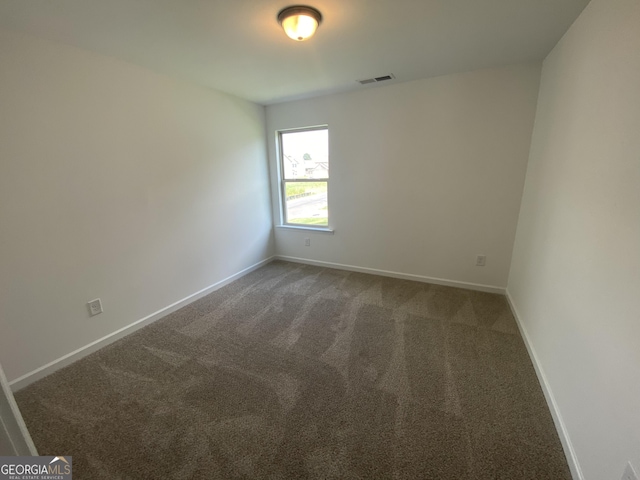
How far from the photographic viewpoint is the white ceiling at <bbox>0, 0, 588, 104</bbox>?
152 centimetres

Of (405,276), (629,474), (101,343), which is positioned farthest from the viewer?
(405,276)

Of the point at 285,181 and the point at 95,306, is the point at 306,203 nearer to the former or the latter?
the point at 285,181

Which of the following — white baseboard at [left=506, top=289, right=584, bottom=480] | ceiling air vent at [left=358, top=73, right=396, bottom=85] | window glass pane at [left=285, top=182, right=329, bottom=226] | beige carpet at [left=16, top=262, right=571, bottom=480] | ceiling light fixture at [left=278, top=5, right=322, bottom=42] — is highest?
ceiling air vent at [left=358, top=73, right=396, bottom=85]

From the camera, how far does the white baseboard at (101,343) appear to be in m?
1.82

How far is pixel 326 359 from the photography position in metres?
2.02

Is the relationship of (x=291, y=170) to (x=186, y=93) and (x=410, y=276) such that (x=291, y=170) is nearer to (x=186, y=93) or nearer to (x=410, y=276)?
(x=186, y=93)

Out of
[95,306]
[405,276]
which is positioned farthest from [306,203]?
[95,306]

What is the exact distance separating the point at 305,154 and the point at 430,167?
1707mm

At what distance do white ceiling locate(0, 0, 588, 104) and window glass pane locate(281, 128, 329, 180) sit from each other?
103 cm

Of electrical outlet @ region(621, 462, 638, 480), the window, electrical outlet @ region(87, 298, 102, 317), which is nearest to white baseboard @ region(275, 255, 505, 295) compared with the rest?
the window

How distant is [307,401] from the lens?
1656mm

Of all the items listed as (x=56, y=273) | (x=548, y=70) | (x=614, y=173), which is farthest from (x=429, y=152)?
(x=56, y=273)

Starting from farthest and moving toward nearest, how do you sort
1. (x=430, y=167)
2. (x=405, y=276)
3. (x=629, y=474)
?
(x=405, y=276), (x=430, y=167), (x=629, y=474)

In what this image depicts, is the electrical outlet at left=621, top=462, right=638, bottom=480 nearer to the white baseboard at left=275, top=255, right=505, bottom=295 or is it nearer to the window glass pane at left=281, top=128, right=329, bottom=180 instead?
the white baseboard at left=275, top=255, right=505, bottom=295
